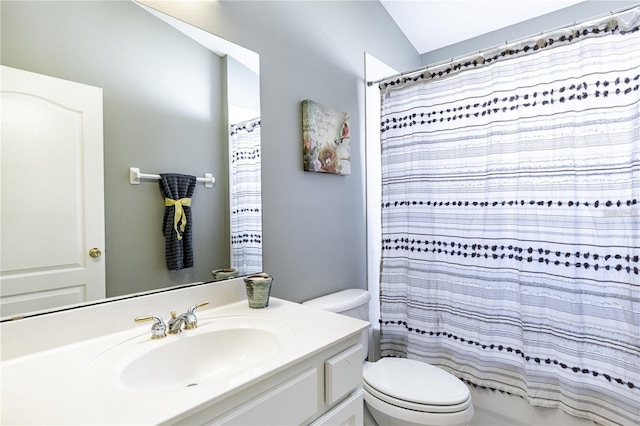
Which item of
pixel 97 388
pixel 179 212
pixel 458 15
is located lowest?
pixel 97 388

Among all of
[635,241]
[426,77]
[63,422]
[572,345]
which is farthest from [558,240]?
[63,422]

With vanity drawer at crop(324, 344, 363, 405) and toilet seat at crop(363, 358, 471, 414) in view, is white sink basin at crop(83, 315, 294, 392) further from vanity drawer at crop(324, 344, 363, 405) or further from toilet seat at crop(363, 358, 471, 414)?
toilet seat at crop(363, 358, 471, 414)

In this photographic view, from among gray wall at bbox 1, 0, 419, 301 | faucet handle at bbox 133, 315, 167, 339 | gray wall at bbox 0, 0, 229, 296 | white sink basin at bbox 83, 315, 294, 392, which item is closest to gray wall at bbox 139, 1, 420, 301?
gray wall at bbox 1, 0, 419, 301

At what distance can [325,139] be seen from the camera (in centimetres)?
171

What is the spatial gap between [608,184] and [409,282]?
1009 mm

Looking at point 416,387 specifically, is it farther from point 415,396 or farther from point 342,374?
point 342,374

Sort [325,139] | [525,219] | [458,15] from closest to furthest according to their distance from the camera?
[525,219], [325,139], [458,15]

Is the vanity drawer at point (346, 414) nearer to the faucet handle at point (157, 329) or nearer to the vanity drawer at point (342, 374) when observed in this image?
the vanity drawer at point (342, 374)

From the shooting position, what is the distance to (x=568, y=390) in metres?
1.45

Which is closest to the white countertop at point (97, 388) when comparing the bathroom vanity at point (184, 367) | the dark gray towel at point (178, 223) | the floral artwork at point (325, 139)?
the bathroom vanity at point (184, 367)

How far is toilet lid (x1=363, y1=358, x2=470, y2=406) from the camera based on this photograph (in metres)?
1.30

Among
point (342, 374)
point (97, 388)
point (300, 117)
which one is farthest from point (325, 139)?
point (97, 388)

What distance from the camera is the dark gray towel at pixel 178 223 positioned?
112cm

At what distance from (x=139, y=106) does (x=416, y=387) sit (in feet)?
4.95
